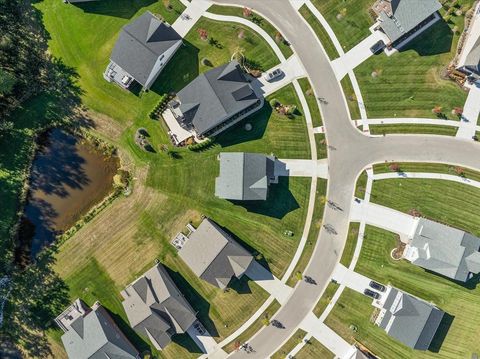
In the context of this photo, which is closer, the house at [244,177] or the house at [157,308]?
the house at [244,177]

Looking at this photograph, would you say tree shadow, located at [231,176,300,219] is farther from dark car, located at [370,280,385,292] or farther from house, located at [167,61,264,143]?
dark car, located at [370,280,385,292]

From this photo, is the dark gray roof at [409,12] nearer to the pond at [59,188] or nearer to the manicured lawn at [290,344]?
the pond at [59,188]

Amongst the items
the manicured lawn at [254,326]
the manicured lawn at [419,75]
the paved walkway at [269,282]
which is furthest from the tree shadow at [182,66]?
the manicured lawn at [254,326]

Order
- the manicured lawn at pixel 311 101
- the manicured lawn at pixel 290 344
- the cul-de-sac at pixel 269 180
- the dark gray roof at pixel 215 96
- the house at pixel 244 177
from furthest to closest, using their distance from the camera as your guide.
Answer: the manicured lawn at pixel 290 344, the manicured lawn at pixel 311 101, the cul-de-sac at pixel 269 180, the house at pixel 244 177, the dark gray roof at pixel 215 96

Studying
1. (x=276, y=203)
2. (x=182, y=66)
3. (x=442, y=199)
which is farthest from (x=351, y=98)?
(x=182, y=66)

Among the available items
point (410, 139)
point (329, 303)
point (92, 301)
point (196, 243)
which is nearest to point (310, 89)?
point (410, 139)

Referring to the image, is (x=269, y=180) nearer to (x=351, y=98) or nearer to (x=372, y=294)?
(x=351, y=98)

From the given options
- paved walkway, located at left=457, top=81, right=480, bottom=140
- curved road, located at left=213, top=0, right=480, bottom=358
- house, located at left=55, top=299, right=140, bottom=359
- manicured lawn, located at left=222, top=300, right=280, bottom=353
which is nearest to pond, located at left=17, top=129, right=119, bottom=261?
house, located at left=55, top=299, right=140, bottom=359
